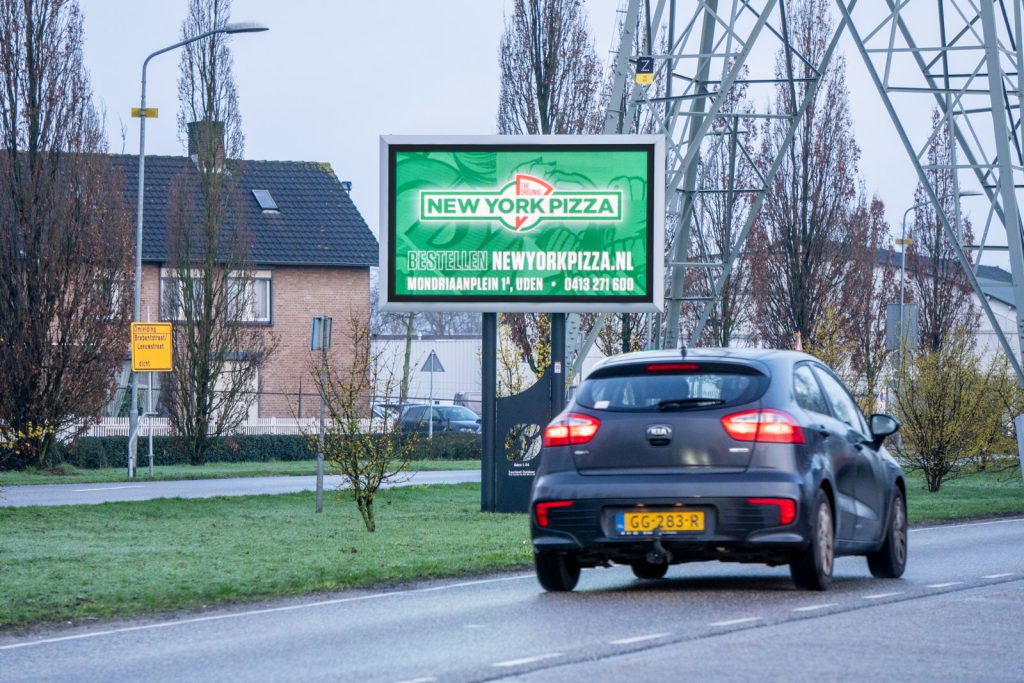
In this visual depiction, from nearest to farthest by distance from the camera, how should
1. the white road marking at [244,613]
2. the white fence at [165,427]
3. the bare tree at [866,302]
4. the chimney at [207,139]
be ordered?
the white road marking at [244,613]
the white fence at [165,427]
the chimney at [207,139]
the bare tree at [866,302]

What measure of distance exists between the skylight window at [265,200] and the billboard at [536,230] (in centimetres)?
3560

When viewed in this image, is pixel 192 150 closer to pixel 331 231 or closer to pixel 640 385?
pixel 331 231

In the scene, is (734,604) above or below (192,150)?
below

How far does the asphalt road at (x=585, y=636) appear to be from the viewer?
29.3ft

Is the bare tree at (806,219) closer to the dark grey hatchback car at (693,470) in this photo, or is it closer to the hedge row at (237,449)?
the hedge row at (237,449)

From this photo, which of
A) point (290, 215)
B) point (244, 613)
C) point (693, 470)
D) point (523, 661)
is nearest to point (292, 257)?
point (290, 215)

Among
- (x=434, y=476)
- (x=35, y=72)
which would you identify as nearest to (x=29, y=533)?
(x=434, y=476)

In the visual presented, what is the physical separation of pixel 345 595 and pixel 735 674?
5.04 m

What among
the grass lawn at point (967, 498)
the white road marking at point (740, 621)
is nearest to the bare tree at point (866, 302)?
the grass lawn at point (967, 498)

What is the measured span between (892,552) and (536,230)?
365 inches

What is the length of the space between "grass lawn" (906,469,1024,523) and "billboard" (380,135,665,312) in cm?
450

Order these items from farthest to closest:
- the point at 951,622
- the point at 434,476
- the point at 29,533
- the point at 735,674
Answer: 1. the point at 434,476
2. the point at 29,533
3. the point at 951,622
4. the point at 735,674

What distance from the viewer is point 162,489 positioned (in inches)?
1195

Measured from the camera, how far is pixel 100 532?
19906 mm
